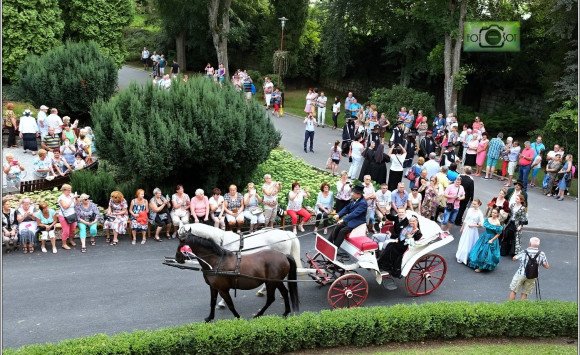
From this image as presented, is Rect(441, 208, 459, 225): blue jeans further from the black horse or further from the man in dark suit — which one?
the black horse

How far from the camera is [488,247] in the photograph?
14.4 metres

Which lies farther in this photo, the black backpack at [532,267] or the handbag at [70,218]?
the handbag at [70,218]

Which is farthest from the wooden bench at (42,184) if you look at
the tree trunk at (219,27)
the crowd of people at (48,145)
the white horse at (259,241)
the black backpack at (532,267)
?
the tree trunk at (219,27)

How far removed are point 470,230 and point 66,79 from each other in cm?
1642

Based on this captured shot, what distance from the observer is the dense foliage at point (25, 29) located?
87.7 ft

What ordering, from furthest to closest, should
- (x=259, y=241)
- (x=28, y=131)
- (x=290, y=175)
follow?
(x=28, y=131) → (x=290, y=175) → (x=259, y=241)

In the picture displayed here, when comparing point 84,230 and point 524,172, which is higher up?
point 524,172

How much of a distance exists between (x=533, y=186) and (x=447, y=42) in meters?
9.37

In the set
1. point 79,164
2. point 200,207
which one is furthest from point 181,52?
point 200,207

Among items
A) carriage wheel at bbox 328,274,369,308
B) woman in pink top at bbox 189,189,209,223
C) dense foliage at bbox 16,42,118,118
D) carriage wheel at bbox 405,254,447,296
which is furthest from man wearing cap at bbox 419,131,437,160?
dense foliage at bbox 16,42,118,118

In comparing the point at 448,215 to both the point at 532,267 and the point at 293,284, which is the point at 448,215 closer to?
the point at 532,267

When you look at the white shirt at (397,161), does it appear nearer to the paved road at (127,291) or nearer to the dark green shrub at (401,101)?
the paved road at (127,291)

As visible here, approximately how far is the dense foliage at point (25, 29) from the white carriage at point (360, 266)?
1901cm

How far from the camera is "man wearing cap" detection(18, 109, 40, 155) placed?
21047mm
